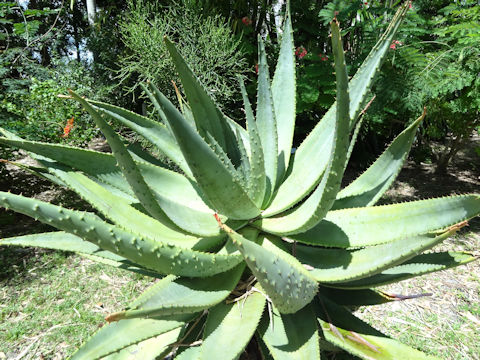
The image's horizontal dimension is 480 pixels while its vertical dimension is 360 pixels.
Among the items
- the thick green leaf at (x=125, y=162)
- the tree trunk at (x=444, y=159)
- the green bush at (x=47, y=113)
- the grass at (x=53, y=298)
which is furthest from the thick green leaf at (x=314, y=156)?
the tree trunk at (x=444, y=159)

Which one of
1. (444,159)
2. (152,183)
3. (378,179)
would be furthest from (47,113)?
(444,159)

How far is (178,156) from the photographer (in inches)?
53.8

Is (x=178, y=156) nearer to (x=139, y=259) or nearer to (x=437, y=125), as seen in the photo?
(x=139, y=259)

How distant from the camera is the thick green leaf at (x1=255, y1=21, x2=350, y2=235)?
655mm

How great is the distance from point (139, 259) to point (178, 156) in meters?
0.60

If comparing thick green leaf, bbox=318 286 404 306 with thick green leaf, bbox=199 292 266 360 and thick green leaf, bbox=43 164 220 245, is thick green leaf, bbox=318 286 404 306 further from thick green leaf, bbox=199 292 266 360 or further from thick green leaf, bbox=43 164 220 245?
thick green leaf, bbox=43 164 220 245

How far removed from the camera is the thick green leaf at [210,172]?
2.57 feet

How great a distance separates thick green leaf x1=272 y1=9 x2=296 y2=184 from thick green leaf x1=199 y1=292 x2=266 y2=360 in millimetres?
524

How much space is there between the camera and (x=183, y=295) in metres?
0.94

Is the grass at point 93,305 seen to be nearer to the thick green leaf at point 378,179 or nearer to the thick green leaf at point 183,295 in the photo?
the thick green leaf at point 378,179

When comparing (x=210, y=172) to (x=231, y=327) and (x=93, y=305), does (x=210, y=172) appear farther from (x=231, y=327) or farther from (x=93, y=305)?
(x=93, y=305)

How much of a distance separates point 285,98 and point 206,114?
1.55 ft

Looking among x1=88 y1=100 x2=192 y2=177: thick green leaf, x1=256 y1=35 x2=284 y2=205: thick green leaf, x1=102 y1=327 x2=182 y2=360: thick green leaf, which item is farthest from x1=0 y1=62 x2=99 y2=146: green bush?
x1=256 y1=35 x2=284 y2=205: thick green leaf

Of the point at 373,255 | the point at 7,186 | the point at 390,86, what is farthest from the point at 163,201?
the point at 7,186
